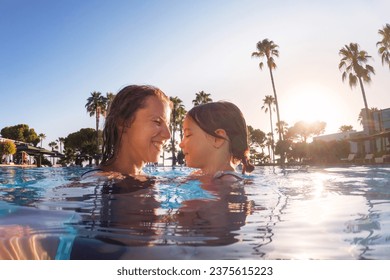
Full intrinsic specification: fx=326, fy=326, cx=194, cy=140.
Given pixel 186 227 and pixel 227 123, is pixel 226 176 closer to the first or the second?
pixel 227 123

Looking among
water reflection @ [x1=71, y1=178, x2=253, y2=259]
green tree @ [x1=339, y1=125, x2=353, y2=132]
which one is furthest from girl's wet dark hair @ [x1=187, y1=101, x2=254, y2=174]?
green tree @ [x1=339, y1=125, x2=353, y2=132]

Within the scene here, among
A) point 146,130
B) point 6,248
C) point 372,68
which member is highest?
point 372,68

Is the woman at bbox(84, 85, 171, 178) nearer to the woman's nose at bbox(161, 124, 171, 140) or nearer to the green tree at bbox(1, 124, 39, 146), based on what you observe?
the woman's nose at bbox(161, 124, 171, 140)

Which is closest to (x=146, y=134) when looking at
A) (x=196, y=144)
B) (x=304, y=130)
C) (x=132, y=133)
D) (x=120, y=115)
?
(x=132, y=133)

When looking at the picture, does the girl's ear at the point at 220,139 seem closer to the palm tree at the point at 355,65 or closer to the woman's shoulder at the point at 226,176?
the woman's shoulder at the point at 226,176

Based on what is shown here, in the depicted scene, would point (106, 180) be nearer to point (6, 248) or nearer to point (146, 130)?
point (146, 130)

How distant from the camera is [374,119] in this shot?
3544cm

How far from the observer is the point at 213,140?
4.04 metres

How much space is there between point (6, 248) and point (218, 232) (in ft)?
3.53

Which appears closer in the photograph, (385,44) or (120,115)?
(120,115)

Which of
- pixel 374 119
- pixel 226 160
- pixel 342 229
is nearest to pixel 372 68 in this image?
pixel 374 119

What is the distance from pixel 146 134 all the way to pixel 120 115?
39 centimetres

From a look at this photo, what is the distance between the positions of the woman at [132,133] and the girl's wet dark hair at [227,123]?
0.56 metres

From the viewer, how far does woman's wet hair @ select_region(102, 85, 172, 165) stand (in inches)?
139
